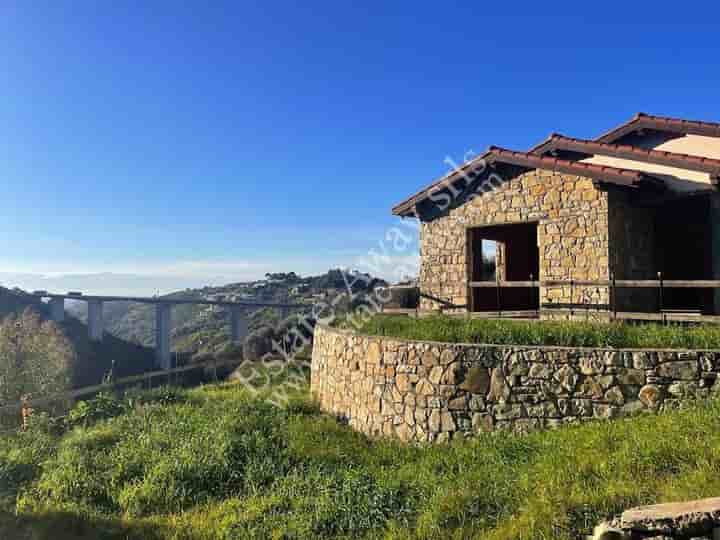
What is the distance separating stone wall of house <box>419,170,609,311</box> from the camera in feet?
29.5

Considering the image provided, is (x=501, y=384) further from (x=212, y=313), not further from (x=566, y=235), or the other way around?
(x=212, y=313)

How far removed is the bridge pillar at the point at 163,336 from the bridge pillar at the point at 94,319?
5.48 m

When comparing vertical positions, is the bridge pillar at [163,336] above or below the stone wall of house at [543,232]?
below

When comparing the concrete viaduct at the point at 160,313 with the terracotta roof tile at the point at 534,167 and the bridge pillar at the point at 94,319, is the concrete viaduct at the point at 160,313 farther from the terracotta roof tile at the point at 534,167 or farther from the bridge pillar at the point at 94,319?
the terracotta roof tile at the point at 534,167

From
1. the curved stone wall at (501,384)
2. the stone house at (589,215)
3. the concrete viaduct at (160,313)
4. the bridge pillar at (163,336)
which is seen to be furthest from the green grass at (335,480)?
the bridge pillar at (163,336)

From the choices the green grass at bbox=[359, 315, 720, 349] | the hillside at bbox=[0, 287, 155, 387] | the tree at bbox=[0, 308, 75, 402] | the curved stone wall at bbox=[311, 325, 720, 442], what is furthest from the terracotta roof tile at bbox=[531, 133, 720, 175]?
the hillside at bbox=[0, 287, 155, 387]

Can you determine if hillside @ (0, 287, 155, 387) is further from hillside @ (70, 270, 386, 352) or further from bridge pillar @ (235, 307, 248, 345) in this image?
bridge pillar @ (235, 307, 248, 345)

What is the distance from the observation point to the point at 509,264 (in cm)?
1378

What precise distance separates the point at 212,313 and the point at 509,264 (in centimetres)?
4604

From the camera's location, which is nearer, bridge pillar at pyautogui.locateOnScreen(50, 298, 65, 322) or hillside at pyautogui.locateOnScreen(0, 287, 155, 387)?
hillside at pyautogui.locateOnScreen(0, 287, 155, 387)

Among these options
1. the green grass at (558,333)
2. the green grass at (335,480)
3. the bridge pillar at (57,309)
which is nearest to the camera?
the green grass at (335,480)

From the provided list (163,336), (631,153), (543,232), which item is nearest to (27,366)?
(543,232)

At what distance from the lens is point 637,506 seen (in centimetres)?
368

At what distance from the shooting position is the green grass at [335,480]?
4.11m
